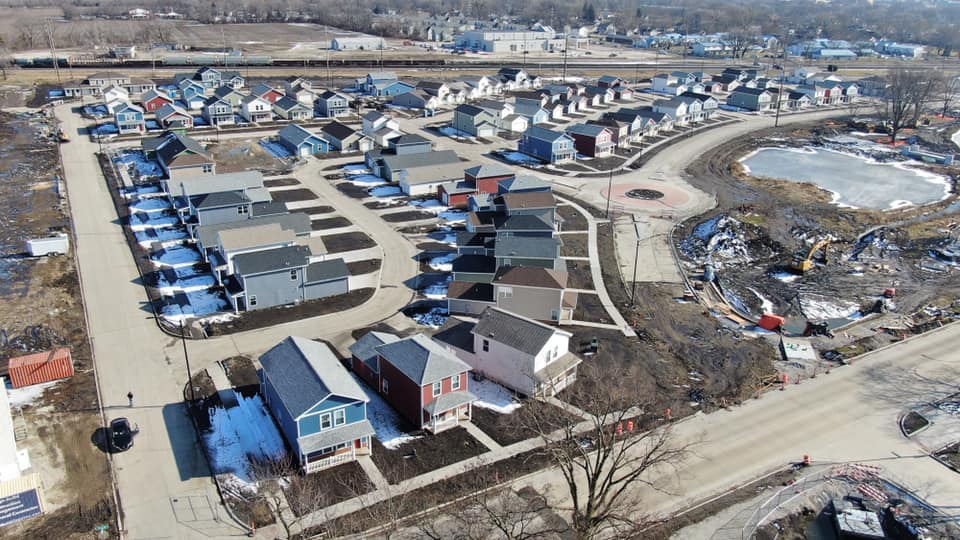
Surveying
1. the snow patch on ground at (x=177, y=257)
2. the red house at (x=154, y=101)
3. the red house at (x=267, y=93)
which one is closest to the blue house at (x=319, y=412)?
the snow patch on ground at (x=177, y=257)

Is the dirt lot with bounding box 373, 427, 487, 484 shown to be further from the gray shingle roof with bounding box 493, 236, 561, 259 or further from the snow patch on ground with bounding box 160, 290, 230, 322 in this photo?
the snow patch on ground with bounding box 160, 290, 230, 322

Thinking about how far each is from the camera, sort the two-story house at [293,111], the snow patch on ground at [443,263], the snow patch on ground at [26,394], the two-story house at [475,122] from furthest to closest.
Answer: the two-story house at [293,111], the two-story house at [475,122], the snow patch on ground at [443,263], the snow patch on ground at [26,394]

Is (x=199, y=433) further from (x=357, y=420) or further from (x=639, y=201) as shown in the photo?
(x=639, y=201)

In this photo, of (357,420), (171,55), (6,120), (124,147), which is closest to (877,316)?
(357,420)

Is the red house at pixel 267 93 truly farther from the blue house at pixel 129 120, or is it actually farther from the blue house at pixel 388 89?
the blue house at pixel 129 120

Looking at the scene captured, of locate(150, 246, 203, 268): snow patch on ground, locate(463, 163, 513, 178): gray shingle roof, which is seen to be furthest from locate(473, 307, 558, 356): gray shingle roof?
locate(463, 163, 513, 178): gray shingle roof
